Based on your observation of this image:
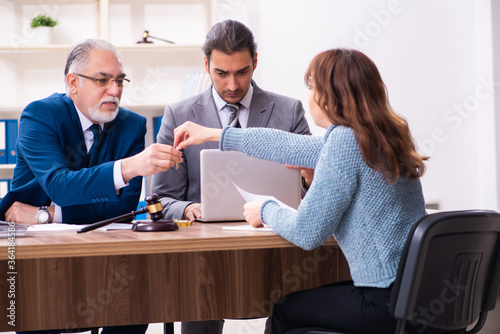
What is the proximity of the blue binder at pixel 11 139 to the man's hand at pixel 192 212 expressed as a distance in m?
2.07

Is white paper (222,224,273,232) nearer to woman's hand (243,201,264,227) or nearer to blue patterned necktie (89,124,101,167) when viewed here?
woman's hand (243,201,264,227)

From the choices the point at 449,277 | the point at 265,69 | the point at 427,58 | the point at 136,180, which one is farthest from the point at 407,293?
the point at 427,58

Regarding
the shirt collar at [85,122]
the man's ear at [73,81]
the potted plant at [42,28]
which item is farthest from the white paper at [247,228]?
the potted plant at [42,28]

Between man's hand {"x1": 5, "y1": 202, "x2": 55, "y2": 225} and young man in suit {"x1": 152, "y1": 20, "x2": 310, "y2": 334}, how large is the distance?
0.48 meters

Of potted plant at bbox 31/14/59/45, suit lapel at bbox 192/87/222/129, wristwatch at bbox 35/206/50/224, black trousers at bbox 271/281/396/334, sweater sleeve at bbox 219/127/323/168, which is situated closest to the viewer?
black trousers at bbox 271/281/396/334

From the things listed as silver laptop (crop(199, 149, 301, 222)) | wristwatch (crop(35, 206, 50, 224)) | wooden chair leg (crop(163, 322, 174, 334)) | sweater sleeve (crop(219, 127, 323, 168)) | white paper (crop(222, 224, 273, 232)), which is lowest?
wooden chair leg (crop(163, 322, 174, 334))

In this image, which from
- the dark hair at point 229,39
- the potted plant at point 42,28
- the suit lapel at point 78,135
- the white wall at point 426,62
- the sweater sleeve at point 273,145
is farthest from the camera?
the white wall at point 426,62

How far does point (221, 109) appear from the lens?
102 inches

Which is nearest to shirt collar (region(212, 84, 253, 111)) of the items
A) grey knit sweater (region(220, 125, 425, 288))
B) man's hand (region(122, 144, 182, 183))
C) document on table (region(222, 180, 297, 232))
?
man's hand (region(122, 144, 182, 183))

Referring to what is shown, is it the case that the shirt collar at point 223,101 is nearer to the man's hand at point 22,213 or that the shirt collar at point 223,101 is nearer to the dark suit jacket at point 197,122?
the dark suit jacket at point 197,122

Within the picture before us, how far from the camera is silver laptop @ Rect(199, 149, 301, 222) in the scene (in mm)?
1844

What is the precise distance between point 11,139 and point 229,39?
6.68 feet

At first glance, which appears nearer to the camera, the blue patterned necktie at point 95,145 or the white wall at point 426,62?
the blue patterned necktie at point 95,145

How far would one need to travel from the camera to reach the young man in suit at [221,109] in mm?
2408
